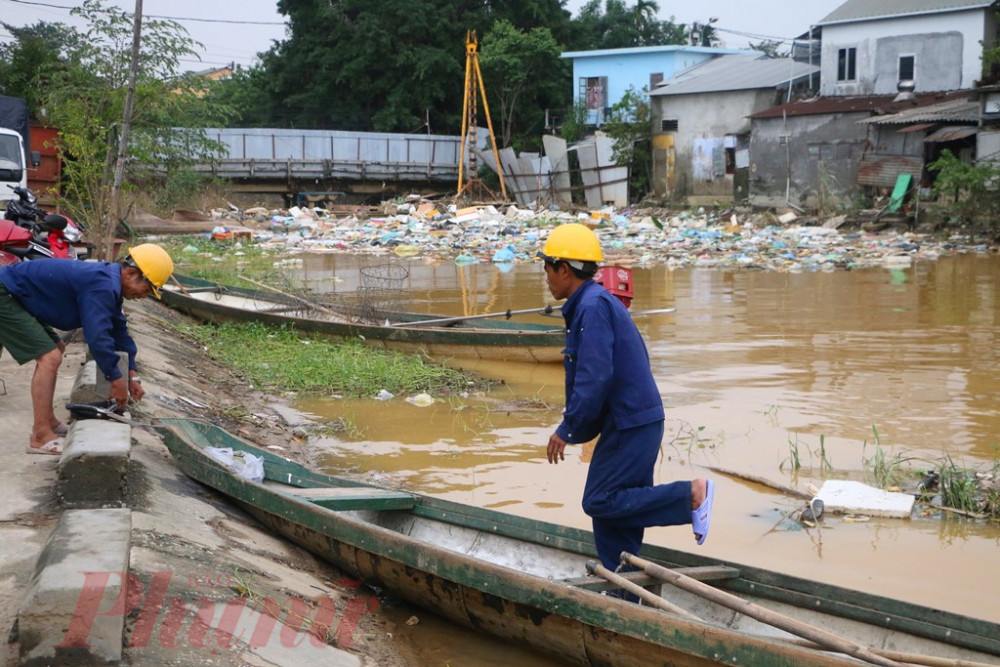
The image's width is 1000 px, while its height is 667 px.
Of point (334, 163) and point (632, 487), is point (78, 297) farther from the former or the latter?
point (334, 163)

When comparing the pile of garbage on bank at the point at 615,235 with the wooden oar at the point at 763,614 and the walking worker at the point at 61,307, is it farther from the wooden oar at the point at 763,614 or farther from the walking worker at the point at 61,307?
the wooden oar at the point at 763,614

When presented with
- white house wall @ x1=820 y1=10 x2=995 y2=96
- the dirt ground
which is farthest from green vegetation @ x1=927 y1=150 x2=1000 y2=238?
the dirt ground

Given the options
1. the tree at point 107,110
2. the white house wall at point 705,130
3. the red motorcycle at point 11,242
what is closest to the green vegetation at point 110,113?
the tree at point 107,110

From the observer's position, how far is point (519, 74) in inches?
1362

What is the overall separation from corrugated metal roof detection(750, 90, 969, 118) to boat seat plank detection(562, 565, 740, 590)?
23393 mm

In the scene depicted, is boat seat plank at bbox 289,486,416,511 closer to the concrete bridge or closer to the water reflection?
the water reflection

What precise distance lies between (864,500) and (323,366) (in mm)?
5265

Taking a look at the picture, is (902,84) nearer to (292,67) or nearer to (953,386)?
(953,386)

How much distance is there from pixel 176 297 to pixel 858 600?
404 inches

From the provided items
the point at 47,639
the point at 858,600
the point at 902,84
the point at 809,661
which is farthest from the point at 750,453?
the point at 902,84

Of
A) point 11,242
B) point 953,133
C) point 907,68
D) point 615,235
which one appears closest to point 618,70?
point 907,68

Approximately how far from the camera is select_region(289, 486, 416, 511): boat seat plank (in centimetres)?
479

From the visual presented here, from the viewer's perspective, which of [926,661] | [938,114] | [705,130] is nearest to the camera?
[926,661]

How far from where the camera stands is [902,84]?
25891 mm
